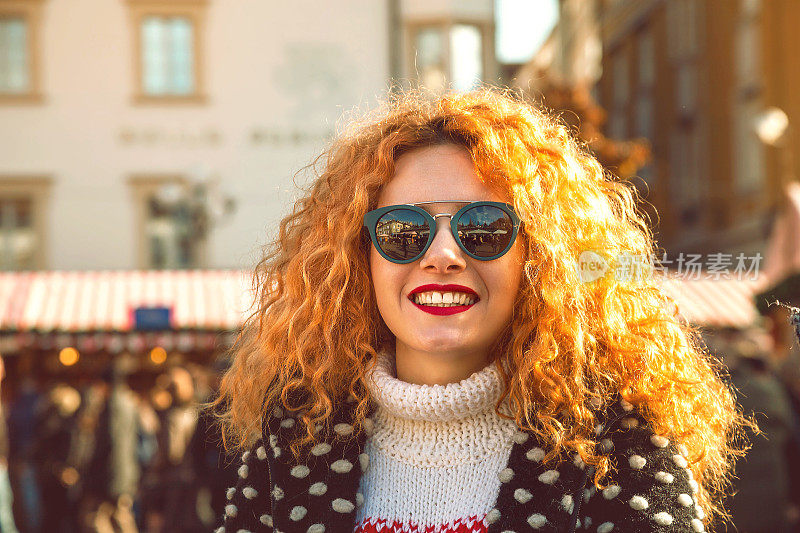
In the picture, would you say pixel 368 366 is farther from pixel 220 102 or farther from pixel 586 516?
pixel 220 102

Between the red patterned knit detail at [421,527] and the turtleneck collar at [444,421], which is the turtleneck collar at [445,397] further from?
the red patterned knit detail at [421,527]

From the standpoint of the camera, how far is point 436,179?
1.93 m

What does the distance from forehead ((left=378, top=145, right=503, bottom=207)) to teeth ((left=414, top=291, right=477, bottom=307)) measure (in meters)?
0.19

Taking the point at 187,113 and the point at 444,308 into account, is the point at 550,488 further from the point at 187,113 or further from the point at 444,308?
the point at 187,113

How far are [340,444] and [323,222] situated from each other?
20.2 inches

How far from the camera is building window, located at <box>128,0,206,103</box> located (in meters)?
14.8

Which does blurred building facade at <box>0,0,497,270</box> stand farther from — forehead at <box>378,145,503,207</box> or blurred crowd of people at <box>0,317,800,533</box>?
forehead at <box>378,145,503,207</box>

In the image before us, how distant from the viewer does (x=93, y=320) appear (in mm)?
11688

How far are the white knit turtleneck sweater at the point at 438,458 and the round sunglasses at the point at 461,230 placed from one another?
0.25 m

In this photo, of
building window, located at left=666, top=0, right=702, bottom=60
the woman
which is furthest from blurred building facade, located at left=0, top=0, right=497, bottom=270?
the woman

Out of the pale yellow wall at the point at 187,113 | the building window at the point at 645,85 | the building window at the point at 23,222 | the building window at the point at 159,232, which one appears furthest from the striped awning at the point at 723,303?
the building window at the point at 23,222

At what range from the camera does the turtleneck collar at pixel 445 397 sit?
1848 mm

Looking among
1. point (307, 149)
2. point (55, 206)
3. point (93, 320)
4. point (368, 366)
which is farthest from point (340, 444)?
point (55, 206)

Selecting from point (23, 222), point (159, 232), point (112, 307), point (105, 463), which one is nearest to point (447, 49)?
point (159, 232)
